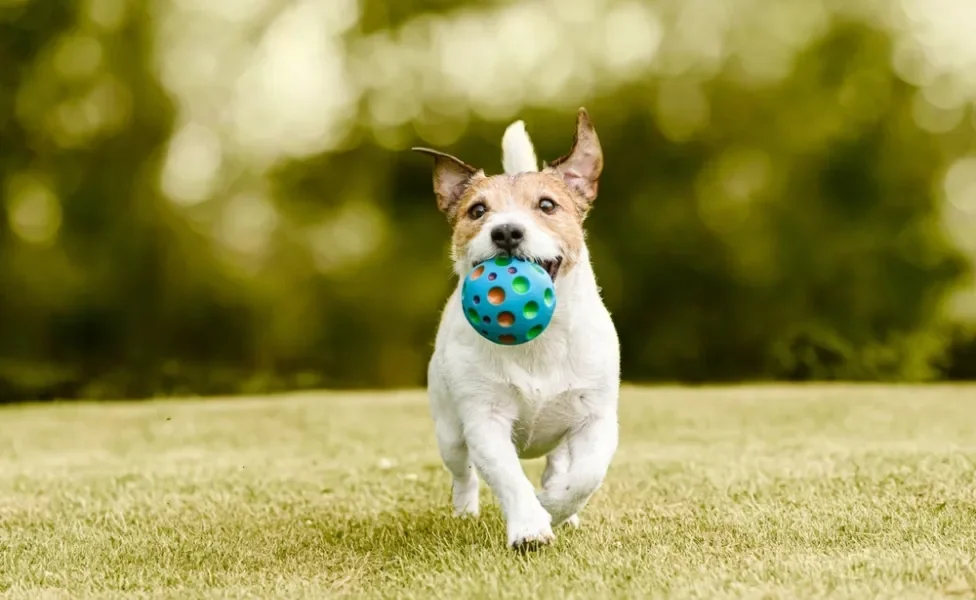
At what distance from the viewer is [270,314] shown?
44.4 feet

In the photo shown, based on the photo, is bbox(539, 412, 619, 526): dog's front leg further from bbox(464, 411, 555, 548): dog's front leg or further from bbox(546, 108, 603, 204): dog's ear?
bbox(546, 108, 603, 204): dog's ear

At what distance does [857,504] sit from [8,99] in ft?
39.7

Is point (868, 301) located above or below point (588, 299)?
below

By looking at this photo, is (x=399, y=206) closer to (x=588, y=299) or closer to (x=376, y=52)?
(x=376, y=52)

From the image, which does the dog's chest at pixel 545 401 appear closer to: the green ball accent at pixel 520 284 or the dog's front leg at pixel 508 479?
the dog's front leg at pixel 508 479

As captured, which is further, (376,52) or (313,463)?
(376,52)

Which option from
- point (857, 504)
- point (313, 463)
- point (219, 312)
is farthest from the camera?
point (219, 312)

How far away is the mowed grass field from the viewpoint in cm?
343

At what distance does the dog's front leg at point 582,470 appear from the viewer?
3.89 m

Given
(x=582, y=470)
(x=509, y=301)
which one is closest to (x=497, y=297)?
(x=509, y=301)

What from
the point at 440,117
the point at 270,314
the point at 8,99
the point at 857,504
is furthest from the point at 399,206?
the point at 857,504

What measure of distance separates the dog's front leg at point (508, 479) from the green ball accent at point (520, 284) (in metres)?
0.58

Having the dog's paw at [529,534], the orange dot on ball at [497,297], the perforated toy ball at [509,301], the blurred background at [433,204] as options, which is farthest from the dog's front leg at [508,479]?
the blurred background at [433,204]

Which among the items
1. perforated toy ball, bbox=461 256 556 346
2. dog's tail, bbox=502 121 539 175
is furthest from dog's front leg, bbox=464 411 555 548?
dog's tail, bbox=502 121 539 175
